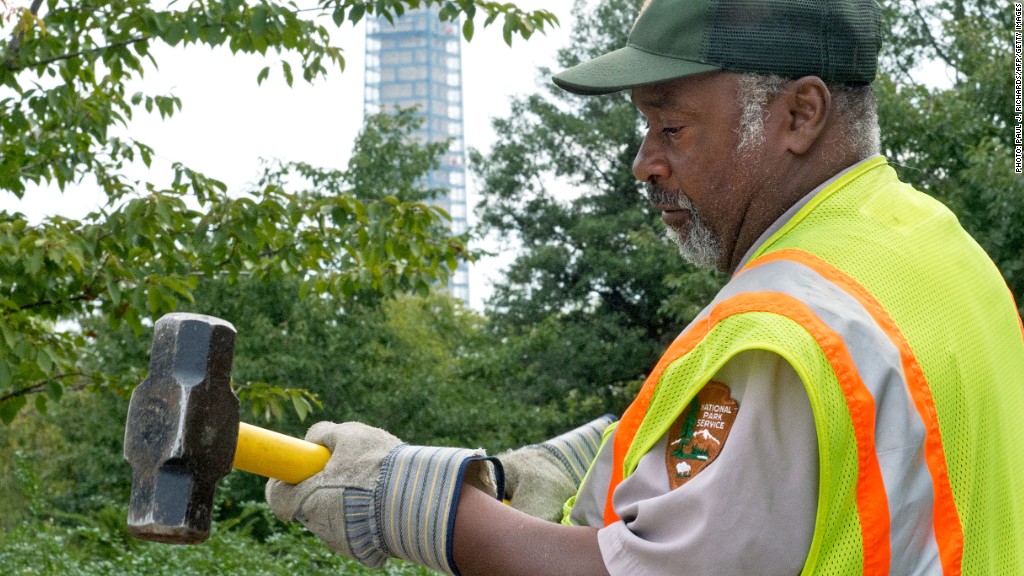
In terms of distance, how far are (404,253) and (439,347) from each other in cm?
1532

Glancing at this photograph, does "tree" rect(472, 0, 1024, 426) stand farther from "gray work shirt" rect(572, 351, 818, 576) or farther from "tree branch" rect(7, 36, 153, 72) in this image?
"gray work shirt" rect(572, 351, 818, 576)

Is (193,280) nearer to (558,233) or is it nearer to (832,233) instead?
(832,233)

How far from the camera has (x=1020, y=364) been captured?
1739mm

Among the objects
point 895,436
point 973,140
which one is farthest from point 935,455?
point 973,140

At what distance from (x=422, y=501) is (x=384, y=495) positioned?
71 mm

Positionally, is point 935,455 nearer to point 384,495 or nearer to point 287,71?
point 384,495

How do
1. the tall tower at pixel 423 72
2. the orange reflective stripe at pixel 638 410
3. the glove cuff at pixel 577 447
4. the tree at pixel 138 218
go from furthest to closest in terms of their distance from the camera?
the tall tower at pixel 423 72
the tree at pixel 138 218
the glove cuff at pixel 577 447
the orange reflective stripe at pixel 638 410

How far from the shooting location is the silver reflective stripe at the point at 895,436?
1407 millimetres

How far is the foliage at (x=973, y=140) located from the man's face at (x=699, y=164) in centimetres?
965

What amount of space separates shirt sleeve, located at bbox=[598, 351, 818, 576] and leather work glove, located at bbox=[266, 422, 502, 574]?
370mm

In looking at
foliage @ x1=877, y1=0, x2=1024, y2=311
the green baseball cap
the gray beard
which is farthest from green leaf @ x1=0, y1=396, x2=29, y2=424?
foliage @ x1=877, y1=0, x2=1024, y2=311

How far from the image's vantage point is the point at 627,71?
175cm

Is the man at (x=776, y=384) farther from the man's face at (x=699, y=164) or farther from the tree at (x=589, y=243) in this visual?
the tree at (x=589, y=243)

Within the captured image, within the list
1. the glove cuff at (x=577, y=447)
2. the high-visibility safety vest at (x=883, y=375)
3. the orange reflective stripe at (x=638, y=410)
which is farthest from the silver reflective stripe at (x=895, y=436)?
the glove cuff at (x=577, y=447)
